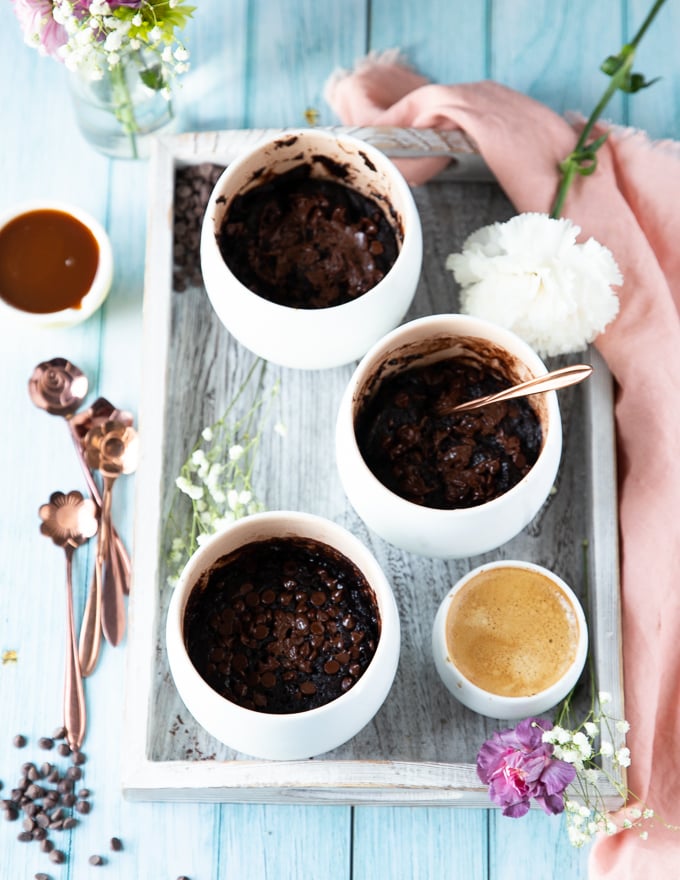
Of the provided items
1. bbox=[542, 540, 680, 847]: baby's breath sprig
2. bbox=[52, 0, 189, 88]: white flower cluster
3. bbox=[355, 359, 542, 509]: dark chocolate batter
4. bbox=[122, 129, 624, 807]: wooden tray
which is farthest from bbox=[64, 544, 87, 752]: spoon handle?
bbox=[52, 0, 189, 88]: white flower cluster

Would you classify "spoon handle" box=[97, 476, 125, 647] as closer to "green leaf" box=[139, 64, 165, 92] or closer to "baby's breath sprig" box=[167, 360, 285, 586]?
"baby's breath sprig" box=[167, 360, 285, 586]

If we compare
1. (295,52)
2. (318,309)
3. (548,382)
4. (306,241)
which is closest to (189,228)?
(306,241)

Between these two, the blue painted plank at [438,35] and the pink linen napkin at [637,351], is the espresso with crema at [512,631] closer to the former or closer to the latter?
the pink linen napkin at [637,351]

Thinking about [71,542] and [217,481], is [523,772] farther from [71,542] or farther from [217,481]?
[71,542]

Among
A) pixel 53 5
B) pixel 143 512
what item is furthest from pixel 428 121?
pixel 143 512

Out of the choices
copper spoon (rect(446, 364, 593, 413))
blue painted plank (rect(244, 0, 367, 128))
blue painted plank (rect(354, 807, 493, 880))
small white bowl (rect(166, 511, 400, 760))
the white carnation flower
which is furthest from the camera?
blue painted plank (rect(244, 0, 367, 128))

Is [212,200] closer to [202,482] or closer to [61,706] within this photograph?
[202,482]

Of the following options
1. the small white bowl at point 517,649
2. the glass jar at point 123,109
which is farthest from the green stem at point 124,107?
the small white bowl at point 517,649

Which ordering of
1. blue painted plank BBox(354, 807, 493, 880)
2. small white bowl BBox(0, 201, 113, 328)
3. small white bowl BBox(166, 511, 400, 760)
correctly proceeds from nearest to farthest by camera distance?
small white bowl BBox(166, 511, 400, 760), blue painted plank BBox(354, 807, 493, 880), small white bowl BBox(0, 201, 113, 328)
